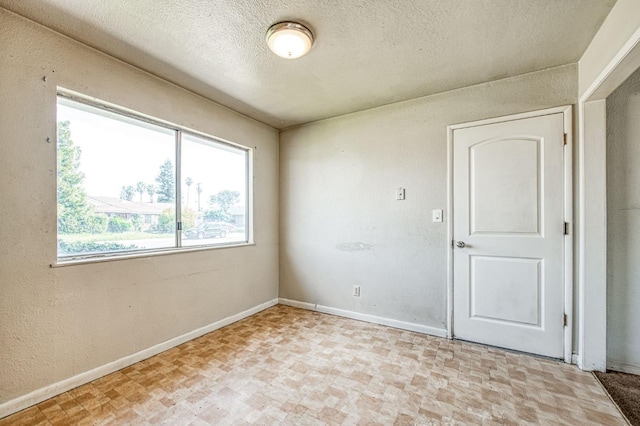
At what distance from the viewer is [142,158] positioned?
2434mm

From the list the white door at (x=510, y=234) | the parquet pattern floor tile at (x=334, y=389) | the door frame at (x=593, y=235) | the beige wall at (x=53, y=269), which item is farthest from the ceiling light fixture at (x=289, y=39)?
the parquet pattern floor tile at (x=334, y=389)

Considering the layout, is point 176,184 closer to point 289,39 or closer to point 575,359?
point 289,39

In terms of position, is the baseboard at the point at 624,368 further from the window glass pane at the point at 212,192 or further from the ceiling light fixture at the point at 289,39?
the window glass pane at the point at 212,192

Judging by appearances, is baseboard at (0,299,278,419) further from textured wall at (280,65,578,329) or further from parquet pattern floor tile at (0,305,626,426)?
textured wall at (280,65,578,329)

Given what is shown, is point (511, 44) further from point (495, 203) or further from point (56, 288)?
point (56, 288)

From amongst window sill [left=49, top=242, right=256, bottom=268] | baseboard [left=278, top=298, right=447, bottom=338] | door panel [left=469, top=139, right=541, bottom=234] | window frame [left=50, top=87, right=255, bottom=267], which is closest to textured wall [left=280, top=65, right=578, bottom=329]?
baseboard [left=278, top=298, right=447, bottom=338]

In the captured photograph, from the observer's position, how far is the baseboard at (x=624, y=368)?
6.79 feet

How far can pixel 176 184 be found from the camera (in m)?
2.67

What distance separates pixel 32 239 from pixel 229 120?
199 cm

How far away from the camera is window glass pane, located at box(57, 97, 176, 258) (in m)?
1.99

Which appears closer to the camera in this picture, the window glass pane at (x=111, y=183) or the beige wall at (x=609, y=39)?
the beige wall at (x=609, y=39)

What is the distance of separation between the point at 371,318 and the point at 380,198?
1.34 meters

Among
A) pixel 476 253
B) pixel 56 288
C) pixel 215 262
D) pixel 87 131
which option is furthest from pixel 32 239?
pixel 476 253

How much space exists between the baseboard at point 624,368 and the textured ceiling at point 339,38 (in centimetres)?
236
